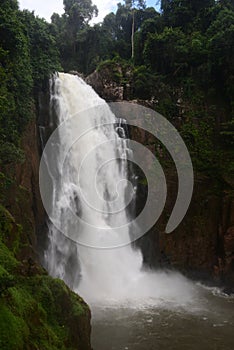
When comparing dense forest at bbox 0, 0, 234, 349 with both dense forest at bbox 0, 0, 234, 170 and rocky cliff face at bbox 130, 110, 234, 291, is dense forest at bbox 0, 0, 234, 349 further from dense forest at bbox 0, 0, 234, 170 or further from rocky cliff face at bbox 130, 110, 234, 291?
rocky cliff face at bbox 130, 110, 234, 291

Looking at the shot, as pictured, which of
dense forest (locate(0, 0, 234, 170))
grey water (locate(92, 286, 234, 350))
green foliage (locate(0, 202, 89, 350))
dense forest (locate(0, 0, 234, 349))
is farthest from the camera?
dense forest (locate(0, 0, 234, 170))

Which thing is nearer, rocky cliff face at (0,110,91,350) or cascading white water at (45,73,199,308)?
rocky cliff face at (0,110,91,350)

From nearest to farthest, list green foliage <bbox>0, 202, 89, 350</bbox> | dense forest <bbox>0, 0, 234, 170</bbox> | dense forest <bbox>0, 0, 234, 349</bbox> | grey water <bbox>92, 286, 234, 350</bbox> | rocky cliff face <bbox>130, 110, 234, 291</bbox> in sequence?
green foliage <bbox>0, 202, 89, 350</bbox>, dense forest <bbox>0, 0, 234, 349</bbox>, grey water <bbox>92, 286, 234, 350</bbox>, dense forest <bbox>0, 0, 234, 170</bbox>, rocky cliff face <bbox>130, 110, 234, 291</bbox>

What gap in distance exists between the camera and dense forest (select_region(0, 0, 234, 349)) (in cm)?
730

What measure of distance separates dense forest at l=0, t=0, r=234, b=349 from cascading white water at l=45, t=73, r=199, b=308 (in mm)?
2048

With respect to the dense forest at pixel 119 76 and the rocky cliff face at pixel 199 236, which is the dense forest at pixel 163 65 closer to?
the dense forest at pixel 119 76

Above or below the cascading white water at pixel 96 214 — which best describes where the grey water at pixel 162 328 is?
below

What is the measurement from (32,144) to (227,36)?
41.6 feet

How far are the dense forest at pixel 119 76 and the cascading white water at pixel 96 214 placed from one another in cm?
205

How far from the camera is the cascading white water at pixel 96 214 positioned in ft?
43.8

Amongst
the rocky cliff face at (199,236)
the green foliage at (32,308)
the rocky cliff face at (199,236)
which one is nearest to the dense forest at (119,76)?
the green foliage at (32,308)

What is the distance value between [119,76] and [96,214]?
10.1 m

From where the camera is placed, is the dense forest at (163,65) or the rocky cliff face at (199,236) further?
the rocky cliff face at (199,236)

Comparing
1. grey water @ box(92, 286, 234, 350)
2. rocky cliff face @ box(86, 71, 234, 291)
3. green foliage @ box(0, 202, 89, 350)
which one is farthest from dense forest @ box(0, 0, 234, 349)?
grey water @ box(92, 286, 234, 350)
